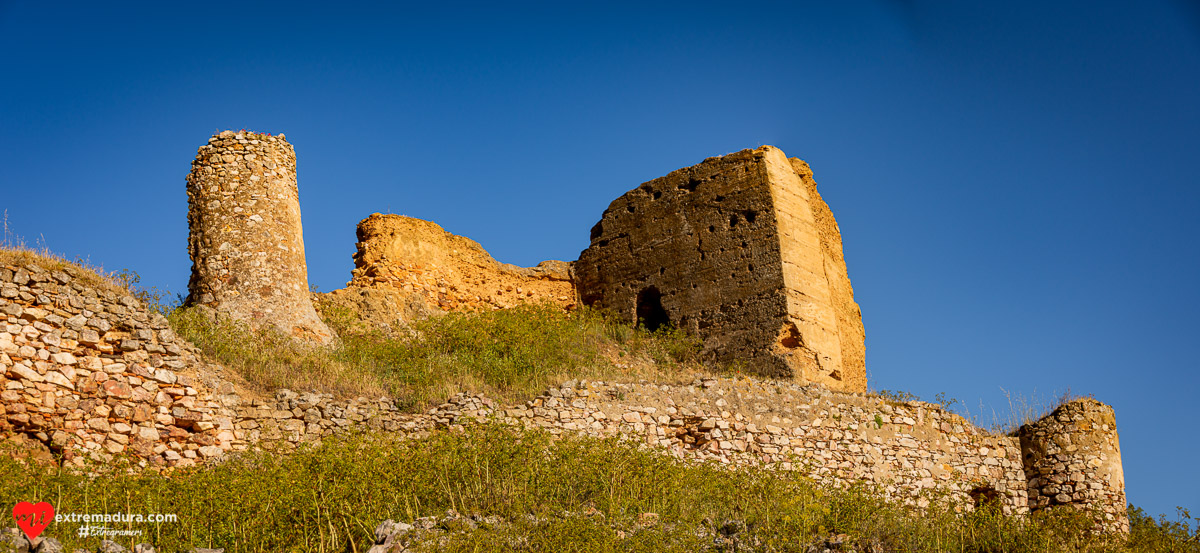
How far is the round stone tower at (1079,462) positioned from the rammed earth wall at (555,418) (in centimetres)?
2

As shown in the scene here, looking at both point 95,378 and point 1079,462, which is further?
point 1079,462

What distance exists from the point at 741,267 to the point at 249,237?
22.8 feet

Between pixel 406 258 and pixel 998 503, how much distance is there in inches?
357

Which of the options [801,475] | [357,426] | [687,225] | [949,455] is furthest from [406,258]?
[949,455]

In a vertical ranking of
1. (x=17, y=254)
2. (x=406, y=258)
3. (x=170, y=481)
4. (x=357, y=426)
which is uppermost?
(x=406, y=258)

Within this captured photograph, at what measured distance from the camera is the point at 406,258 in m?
15.9

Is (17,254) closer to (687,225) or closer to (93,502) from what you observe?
(93,502)

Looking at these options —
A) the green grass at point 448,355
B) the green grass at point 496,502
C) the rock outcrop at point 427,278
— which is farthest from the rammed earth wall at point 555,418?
the rock outcrop at point 427,278

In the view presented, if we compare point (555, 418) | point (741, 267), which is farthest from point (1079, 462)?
point (555, 418)

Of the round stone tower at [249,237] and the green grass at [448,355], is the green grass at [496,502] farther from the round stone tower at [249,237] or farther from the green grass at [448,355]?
the round stone tower at [249,237]

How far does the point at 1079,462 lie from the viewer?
13.3 metres

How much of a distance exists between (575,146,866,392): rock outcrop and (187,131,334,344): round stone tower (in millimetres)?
5587

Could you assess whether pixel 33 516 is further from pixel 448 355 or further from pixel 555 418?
pixel 448 355

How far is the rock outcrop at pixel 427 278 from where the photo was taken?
48.2 ft
